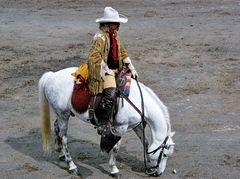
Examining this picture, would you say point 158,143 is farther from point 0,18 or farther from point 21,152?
point 0,18

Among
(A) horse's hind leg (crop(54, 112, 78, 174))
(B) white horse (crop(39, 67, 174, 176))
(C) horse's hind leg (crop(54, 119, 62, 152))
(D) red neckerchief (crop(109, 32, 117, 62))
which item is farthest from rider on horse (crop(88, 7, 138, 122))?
(C) horse's hind leg (crop(54, 119, 62, 152))

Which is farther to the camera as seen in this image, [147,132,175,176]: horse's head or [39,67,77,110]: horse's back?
[39,67,77,110]: horse's back

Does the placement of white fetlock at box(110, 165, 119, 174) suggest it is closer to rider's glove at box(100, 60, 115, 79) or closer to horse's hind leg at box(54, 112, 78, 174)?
horse's hind leg at box(54, 112, 78, 174)

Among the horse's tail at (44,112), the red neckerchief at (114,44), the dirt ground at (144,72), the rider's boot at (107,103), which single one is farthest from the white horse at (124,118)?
the red neckerchief at (114,44)

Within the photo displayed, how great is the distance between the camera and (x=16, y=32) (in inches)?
630

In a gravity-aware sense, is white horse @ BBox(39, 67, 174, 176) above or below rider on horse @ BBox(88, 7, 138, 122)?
below

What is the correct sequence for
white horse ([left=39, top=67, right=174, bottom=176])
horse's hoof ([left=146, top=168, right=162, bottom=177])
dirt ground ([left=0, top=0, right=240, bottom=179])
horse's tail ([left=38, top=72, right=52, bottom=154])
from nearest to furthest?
white horse ([left=39, top=67, right=174, bottom=176]) < horse's hoof ([left=146, top=168, right=162, bottom=177]) < horse's tail ([left=38, top=72, right=52, bottom=154]) < dirt ground ([left=0, top=0, right=240, bottom=179])

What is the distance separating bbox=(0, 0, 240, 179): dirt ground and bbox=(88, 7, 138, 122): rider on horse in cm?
119

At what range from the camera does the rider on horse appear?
688 cm

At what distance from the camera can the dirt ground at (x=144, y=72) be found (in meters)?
7.94

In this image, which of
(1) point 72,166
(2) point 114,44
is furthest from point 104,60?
(1) point 72,166

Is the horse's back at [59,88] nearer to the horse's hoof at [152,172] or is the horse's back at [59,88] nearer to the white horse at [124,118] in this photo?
the white horse at [124,118]

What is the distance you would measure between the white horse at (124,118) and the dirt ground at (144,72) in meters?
0.32

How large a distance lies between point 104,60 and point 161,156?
1488 millimetres
